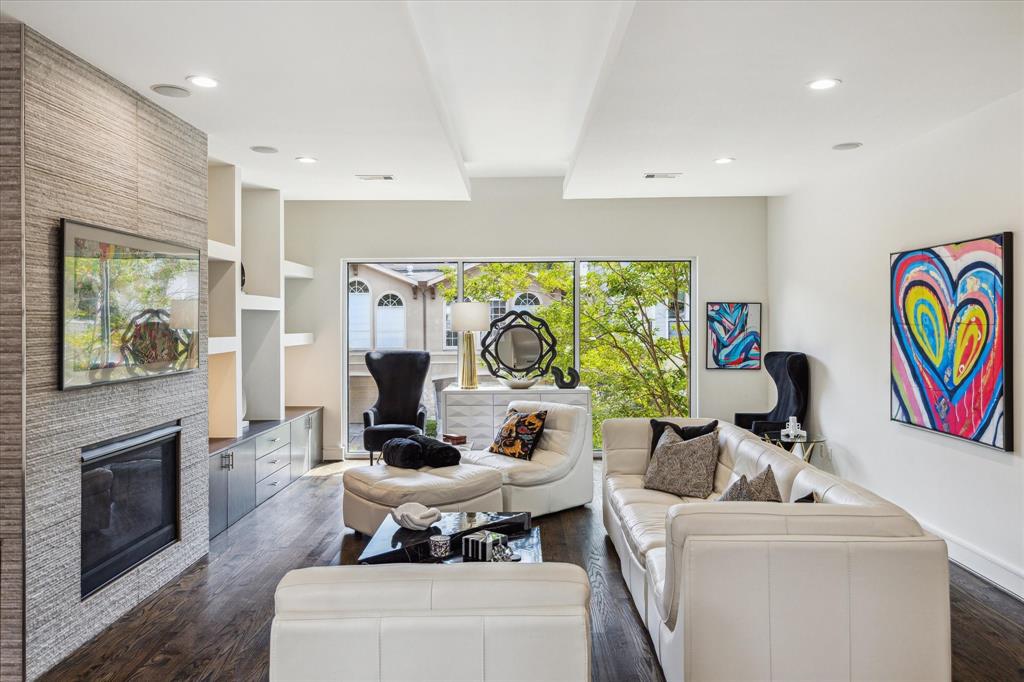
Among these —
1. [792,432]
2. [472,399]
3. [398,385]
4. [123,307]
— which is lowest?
[792,432]

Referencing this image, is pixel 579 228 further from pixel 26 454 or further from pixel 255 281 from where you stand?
pixel 26 454

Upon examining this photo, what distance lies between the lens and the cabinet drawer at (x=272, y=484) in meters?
5.26

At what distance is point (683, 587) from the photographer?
7.08 ft

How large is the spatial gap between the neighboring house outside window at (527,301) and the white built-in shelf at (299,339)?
2.01m

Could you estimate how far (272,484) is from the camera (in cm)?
552

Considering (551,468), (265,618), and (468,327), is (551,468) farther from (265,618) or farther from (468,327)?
(265,618)

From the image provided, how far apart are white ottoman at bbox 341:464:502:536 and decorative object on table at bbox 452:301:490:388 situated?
5.99 feet

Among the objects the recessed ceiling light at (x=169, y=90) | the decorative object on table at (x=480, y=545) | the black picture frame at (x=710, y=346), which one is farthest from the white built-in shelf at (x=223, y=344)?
the black picture frame at (x=710, y=346)

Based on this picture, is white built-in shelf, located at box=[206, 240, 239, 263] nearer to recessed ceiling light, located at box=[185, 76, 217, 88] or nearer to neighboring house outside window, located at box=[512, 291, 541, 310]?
recessed ceiling light, located at box=[185, 76, 217, 88]

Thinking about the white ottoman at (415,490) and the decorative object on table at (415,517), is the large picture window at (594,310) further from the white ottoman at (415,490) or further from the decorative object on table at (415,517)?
the decorative object on table at (415,517)

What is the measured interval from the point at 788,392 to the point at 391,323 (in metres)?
3.74

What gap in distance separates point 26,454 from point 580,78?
→ 3.20 metres

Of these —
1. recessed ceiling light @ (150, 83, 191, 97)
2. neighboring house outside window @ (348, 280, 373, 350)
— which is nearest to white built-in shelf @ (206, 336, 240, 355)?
recessed ceiling light @ (150, 83, 191, 97)

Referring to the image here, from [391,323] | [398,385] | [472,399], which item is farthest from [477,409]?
[391,323]
